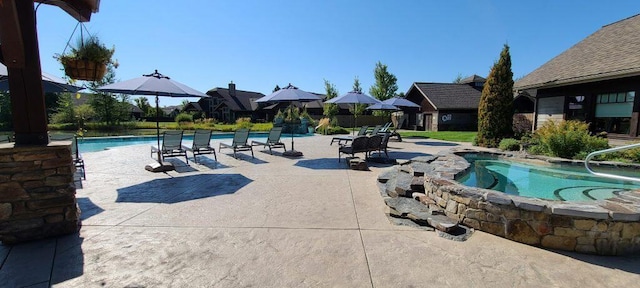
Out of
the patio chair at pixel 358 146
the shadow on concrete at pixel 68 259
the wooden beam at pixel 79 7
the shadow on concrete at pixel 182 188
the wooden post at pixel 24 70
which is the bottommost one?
the shadow on concrete at pixel 68 259

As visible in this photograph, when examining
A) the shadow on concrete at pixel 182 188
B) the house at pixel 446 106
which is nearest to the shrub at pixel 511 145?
the shadow on concrete at pixel 182 188

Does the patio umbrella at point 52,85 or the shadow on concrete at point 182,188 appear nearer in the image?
the shadow on concrete at point 182,188

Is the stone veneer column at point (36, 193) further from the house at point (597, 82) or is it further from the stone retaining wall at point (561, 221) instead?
the house at point (597, 82)

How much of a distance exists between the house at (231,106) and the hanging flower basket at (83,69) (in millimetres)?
37494

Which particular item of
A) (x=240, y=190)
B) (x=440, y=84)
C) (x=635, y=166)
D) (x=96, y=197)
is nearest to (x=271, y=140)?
(x=240, y=190)

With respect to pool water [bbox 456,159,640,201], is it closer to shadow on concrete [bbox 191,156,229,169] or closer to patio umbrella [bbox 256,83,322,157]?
patio umbrella [bbox 256,83,322,157]

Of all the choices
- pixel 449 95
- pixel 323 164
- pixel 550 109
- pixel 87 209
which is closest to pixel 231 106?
pixel 449 95

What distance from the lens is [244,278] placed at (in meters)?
2.47

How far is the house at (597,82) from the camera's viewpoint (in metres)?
8.92

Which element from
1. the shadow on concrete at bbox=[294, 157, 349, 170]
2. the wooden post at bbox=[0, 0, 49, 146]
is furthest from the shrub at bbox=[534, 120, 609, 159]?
the wooden post at bbox=[0, 0, 49, 146]

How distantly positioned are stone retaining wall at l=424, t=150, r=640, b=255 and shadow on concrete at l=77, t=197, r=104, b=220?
4.91 metres

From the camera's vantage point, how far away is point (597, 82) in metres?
9.81

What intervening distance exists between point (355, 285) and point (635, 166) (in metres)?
7.77

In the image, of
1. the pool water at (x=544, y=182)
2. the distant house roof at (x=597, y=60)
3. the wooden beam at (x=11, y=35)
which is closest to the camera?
the wooden beam at (x=11, y=35)
